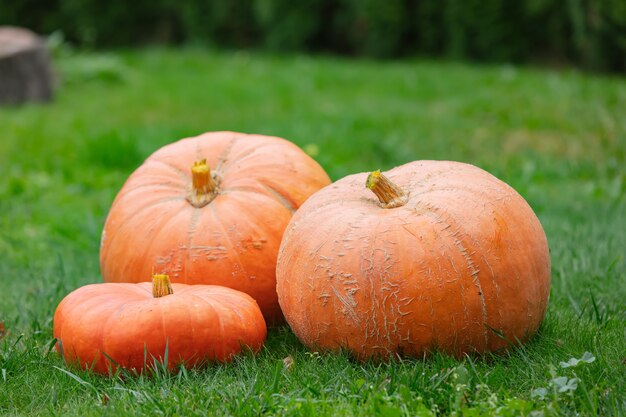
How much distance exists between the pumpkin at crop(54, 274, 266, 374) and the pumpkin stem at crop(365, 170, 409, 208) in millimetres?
621

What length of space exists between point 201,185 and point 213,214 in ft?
0.46

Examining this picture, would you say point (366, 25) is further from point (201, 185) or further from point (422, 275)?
point (422, 275)

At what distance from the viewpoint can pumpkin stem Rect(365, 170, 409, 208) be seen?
2.74 meters

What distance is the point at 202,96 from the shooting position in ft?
28.0

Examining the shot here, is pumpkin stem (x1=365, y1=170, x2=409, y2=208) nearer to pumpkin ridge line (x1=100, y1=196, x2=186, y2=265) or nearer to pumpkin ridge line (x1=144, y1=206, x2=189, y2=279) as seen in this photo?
pumpkin ridge line (x1=144, y1=206, x2=189, y2=279)

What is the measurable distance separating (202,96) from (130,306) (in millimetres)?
6042

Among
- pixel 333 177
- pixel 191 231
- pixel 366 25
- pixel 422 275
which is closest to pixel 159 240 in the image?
pixel 191 231

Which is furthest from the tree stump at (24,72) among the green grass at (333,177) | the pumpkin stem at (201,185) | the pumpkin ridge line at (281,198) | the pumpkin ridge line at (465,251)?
the pumpkin ridge line at (465,251)

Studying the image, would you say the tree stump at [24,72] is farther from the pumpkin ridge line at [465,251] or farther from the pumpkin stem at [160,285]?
the pumpkin ridge line at [465,251]

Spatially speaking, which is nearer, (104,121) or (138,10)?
(104,121)

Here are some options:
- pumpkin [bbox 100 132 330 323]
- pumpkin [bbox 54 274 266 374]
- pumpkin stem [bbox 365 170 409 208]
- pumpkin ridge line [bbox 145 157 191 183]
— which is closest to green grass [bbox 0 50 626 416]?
pumpkin [bbox 54 274 266 374]

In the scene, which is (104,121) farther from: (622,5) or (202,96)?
(622,5)

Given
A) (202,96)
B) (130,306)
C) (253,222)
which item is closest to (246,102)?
(202,96)

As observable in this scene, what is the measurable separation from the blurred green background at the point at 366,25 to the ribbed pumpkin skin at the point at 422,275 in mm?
6435
